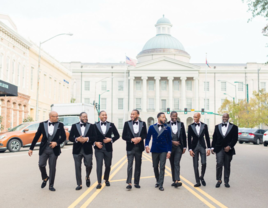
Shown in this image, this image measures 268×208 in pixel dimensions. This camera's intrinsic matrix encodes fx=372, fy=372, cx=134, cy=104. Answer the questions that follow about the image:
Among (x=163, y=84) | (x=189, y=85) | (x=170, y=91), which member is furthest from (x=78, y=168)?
(x=189, y=85)

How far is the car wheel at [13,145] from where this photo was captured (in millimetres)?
21258

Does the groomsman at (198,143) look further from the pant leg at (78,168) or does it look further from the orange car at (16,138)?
the orange car at (16,138)

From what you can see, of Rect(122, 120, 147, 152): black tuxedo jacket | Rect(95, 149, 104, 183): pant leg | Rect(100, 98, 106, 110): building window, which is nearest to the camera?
Rect(122, 120, 147, 152): black tuxedo jacket

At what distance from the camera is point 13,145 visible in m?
21.5

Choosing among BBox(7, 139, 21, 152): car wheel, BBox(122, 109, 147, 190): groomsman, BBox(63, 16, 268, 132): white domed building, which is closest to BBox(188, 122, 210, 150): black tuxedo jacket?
BBox(122, 109, 147, 190): groomsman

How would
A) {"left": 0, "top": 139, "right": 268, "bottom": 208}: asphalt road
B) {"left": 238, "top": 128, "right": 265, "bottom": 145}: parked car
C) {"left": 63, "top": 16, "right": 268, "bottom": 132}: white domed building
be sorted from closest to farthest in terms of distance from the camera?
1. {"left": 0, "top": 139, "right": 268, "bottom": 208}: asphalt road
2. {"left": 238, "top": 128, "right": 265, "bottom": 145}: parked car
3. {"left": 63, "top": 16, "right": 268, "bottom": 132}: white domed building

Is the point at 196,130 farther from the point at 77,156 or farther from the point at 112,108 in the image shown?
the point at 112,108

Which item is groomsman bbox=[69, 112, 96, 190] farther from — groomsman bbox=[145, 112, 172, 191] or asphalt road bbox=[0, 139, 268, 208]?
groomsman bbox=[145, 112, 172, 191]

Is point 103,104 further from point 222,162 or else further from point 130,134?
point 130,134

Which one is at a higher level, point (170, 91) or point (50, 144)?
point (170, 91)

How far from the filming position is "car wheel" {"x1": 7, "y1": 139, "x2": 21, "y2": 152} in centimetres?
2126

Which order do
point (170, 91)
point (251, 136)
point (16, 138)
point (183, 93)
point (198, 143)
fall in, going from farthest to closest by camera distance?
1. point (170, 91)
2. point (183, 93)
3. point (251, 136)
4. point (16, 138)
5. point (198, 143)

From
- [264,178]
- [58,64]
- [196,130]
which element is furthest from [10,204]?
[58,64]

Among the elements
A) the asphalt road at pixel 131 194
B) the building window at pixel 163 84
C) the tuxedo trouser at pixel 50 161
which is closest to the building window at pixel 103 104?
the building window at pixel 163 84
